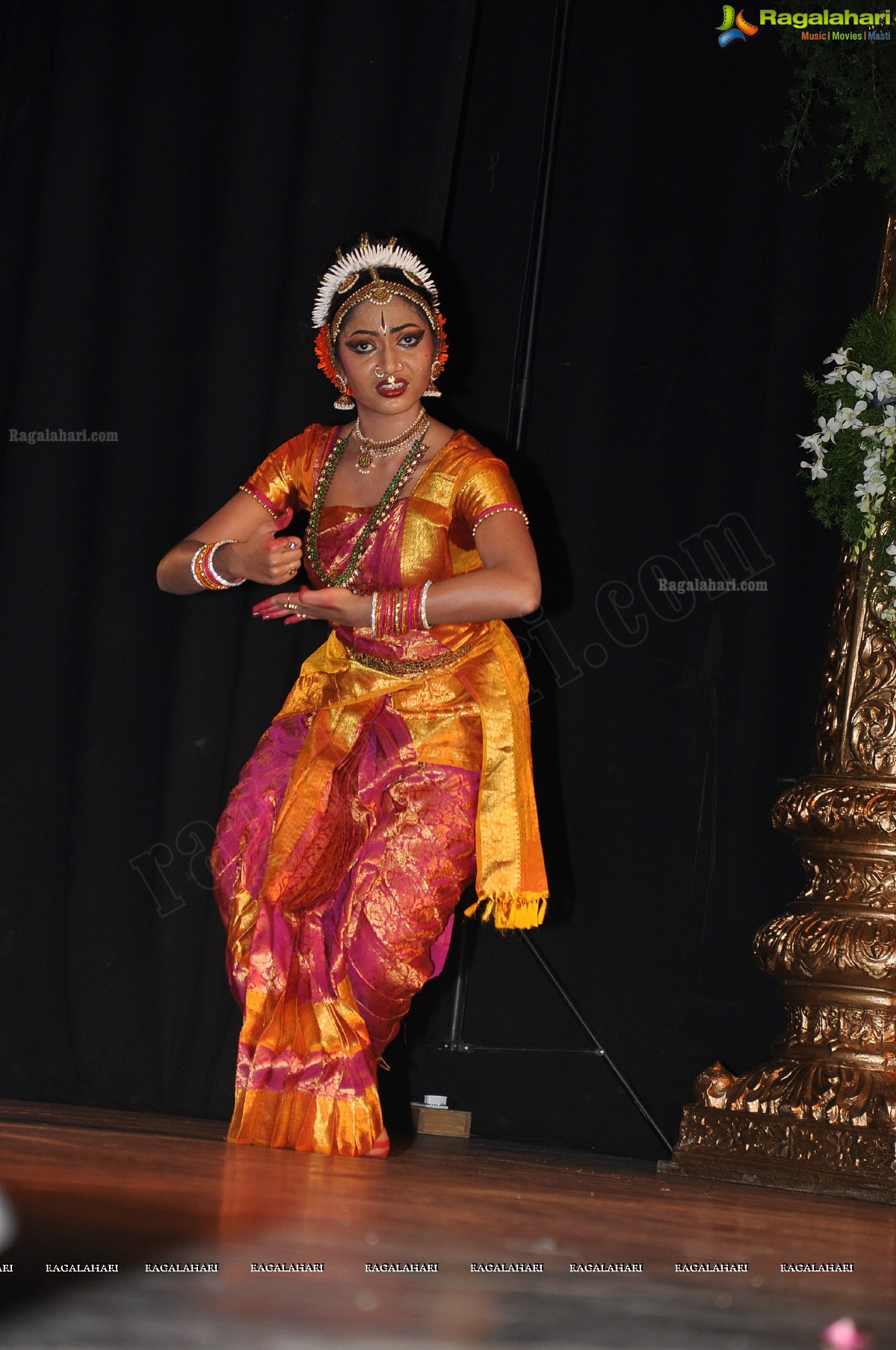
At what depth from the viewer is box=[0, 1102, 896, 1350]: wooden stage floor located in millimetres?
945

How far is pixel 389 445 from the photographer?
2766 millimetres

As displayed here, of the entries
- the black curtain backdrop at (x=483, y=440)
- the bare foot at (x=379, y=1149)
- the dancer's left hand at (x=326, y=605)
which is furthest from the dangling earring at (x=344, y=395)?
the bare foot at (x=379, y=1149)

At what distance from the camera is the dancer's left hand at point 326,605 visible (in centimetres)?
250

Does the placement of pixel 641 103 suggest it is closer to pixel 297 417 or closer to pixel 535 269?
pixel 535 269

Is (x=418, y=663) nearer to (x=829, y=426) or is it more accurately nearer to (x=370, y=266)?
(x=370, y=266)

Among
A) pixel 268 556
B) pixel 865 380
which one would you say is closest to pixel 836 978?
pixel 865 380

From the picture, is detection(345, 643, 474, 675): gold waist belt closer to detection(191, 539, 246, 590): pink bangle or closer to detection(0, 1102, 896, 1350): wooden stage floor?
detection(191, 539, 246, 590): pink bangle

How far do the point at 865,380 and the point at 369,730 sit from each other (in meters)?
1.09

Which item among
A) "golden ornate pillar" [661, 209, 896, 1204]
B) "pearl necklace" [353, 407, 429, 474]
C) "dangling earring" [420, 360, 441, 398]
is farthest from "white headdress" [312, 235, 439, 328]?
"golden ornate pillar" [661, 209, 896, 1204]

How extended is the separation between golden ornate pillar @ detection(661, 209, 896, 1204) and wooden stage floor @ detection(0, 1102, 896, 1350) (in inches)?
13.9

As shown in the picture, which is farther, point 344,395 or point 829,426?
point 344,395

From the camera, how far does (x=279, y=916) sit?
8.32ft

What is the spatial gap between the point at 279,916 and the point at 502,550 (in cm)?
74

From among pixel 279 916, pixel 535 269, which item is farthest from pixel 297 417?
pixel 279 916
